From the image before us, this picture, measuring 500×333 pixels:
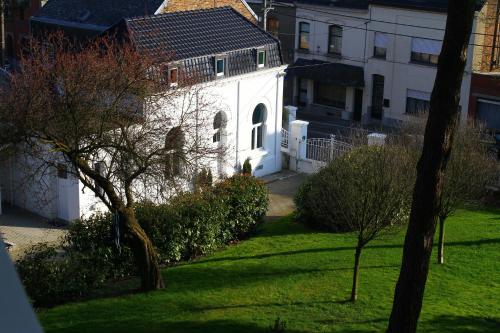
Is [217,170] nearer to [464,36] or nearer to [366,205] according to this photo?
[366,205]

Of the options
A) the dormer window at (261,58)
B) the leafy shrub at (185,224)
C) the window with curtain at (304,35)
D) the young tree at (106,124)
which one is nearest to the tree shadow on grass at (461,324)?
the young tree at (106,124)

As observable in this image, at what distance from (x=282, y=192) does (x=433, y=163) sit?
52.2 feet

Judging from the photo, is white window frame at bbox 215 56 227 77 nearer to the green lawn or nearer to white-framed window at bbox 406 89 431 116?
the green lawn

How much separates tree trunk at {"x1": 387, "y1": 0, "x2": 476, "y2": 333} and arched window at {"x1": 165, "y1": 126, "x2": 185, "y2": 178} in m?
6.00

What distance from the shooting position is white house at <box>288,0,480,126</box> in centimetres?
3791

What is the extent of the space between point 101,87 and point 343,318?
6.79 metres

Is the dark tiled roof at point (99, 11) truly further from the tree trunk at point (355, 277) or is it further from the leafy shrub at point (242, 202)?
the tree trunk at point (355, 277)

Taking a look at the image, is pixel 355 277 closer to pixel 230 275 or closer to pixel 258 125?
pixel 230 275

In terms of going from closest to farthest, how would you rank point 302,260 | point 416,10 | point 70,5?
point 302,260 < point 70,5 < point 416,10

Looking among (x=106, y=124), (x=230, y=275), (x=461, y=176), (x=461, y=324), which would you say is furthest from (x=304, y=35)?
(x=461, y=324)

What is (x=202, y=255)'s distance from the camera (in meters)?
20.2

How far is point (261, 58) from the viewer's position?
28.2m

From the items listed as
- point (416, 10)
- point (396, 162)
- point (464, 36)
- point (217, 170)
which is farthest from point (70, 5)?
point (464, 36)

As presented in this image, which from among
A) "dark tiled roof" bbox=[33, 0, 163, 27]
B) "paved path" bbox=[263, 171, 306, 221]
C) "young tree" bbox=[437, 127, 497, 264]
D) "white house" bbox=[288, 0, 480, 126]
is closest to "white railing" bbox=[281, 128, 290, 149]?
"paved path" bbox=[263, 171, 306, 221]
